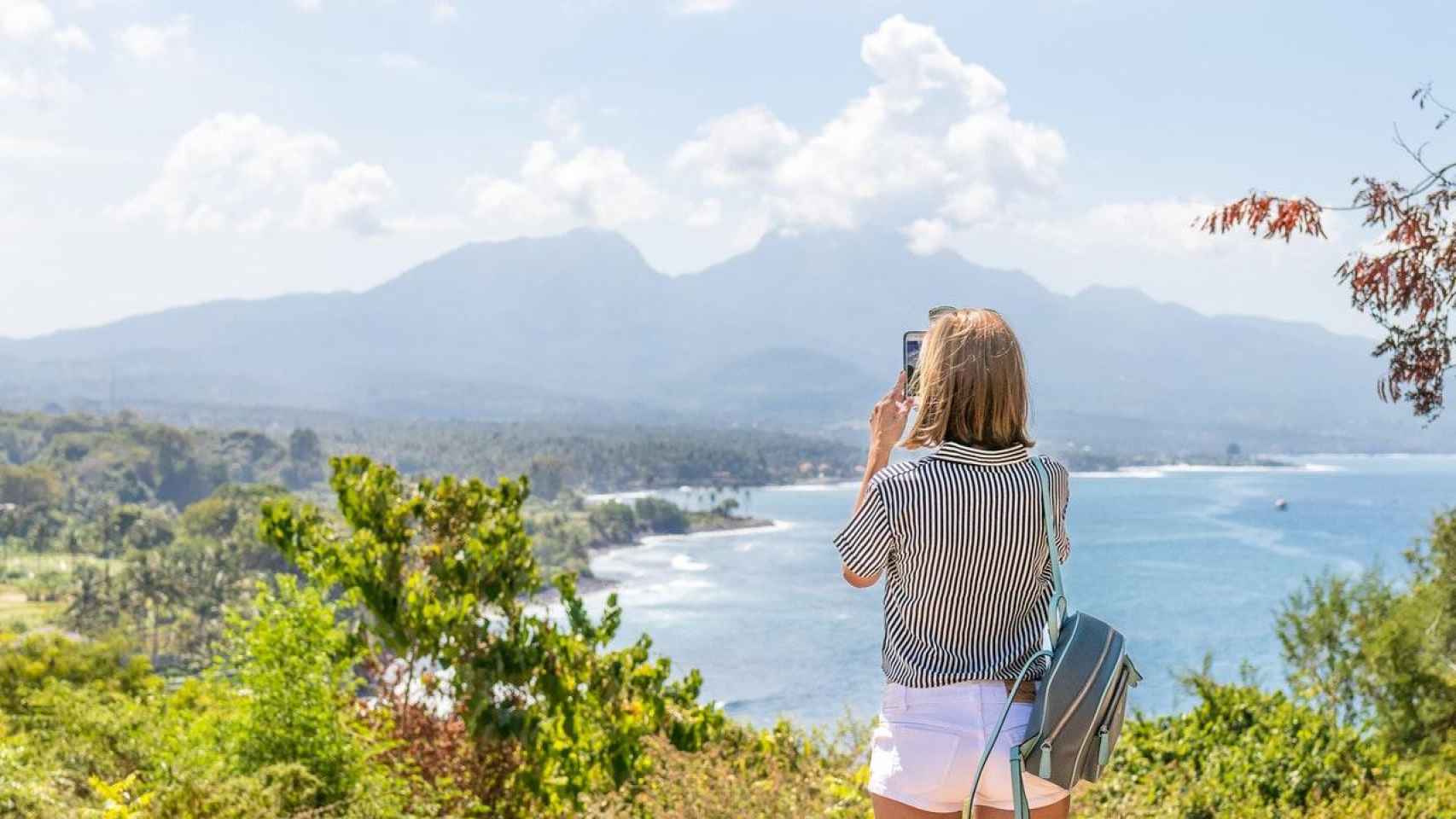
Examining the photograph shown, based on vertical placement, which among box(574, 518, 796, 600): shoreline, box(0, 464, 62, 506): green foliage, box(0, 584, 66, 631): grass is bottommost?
box(0, 584, 66, 631): grass

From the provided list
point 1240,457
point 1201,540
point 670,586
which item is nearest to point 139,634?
point 670,586

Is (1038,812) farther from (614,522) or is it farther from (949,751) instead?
(614,522)

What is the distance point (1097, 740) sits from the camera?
1566 mm

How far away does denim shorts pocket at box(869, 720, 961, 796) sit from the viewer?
153 centimetres

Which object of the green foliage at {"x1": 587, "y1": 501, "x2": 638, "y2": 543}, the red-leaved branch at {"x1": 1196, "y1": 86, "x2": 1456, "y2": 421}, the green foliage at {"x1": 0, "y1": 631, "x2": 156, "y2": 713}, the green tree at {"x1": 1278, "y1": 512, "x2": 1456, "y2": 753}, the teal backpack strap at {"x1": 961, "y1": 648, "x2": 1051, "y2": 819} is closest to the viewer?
the teal backpack strap at {"x1": 961, "y1": 648, "x2": 1051, "y2": 819}

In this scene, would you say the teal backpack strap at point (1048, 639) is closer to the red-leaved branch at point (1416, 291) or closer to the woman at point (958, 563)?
the woman at point (958, 563)

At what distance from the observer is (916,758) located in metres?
1.53

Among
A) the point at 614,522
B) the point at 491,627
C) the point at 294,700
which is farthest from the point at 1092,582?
the point at 294,700

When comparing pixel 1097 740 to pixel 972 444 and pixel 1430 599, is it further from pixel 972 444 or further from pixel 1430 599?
pixel 1430 599

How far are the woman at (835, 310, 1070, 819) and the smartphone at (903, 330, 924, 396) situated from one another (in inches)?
3.4

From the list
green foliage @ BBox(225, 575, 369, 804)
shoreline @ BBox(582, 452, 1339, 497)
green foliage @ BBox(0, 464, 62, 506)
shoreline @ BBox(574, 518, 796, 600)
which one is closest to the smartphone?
green foliage @ BBox(225, 575, 369, 804)

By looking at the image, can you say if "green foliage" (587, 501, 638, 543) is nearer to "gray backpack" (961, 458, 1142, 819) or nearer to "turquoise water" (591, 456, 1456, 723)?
"turquoise water" (591, 456, 1456, 723)

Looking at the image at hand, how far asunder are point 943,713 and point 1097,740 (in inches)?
7.8

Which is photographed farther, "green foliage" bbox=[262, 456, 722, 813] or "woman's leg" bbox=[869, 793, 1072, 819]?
"green foliage" bbox=[262, 456, 722, 813]
